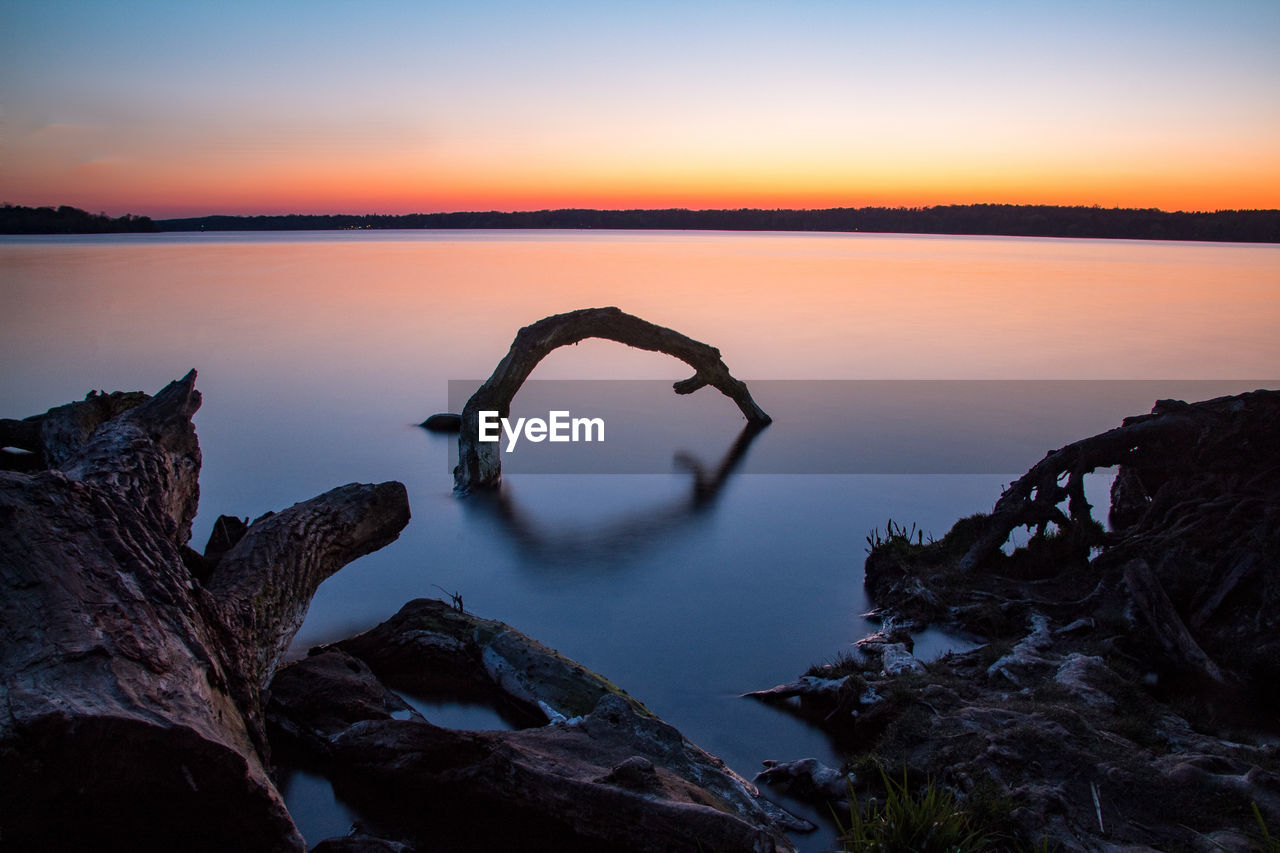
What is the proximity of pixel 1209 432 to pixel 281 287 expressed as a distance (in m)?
30.1

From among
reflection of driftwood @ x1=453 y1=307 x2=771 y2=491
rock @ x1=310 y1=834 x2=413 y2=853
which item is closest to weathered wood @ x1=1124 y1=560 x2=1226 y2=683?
rock @ x1=310 y1=834 x2=413 y2=853

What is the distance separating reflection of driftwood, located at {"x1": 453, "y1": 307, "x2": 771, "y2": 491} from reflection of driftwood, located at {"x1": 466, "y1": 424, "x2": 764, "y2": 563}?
0.39m

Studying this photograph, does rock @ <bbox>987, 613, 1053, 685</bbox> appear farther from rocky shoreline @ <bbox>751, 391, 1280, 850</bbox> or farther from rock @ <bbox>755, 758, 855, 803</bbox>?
rock @ <bbox>755, 758, 855, 803</bbox>

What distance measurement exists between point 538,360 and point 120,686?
647cm

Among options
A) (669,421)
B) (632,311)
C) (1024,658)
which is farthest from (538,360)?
(632,311)

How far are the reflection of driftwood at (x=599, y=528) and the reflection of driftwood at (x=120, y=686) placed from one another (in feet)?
10.2

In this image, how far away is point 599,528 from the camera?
7.55 meters

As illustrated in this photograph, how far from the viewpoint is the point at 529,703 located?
4234 millimetres

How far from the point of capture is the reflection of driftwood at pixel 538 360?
8625 millimetres

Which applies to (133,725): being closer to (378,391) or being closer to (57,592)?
(57,592)

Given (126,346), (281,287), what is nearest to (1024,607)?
(126,346)

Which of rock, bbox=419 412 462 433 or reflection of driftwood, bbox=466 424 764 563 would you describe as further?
rock, bbox=419 412 462 433

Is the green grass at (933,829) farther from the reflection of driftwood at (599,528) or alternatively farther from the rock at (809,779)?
the reflection of driftwood at (599,528)

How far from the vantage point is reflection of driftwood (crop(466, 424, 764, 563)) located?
6.92m
